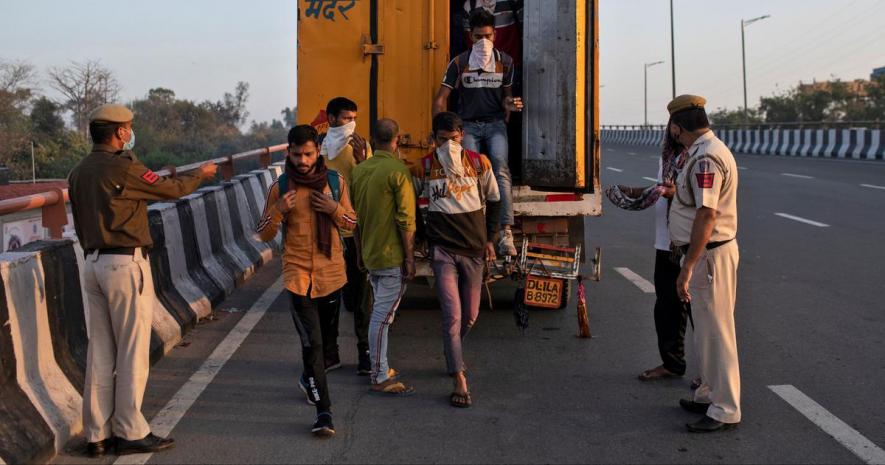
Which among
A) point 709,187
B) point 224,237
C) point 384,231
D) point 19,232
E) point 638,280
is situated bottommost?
point 638,280

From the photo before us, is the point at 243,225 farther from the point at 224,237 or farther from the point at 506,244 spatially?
the point at 506,244

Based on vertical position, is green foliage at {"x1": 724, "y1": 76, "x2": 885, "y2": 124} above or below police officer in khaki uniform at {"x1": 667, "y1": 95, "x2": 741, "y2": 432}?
above

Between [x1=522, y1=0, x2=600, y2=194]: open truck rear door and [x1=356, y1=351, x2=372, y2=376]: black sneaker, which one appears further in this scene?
[x1=522, y1=0, x2=600, y2=194]: open truck rear door

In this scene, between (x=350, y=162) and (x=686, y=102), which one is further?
(x=350, y=162)

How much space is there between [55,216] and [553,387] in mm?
4072

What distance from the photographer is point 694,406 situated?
19.1 feet

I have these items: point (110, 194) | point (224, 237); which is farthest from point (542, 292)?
point (224, 237)

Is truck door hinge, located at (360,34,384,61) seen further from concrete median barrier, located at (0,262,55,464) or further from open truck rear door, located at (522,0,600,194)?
concrete median barrier, located at (0,262,55,464)

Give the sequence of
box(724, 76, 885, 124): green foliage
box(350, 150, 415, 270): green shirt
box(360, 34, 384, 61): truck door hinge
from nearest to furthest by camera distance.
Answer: box(350, 150, 415, 270): green shirt → box(360, 34, 384, 61): truck door hinge → box(724, 76, 885, 124): green foliage

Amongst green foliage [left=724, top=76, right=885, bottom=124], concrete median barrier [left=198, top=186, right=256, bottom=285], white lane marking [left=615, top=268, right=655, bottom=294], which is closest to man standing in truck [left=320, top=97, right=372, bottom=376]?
concrete median barrier [left=198, top=186, right=256, bottom=285]

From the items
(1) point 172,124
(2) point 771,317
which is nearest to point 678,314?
(2) point 771,317

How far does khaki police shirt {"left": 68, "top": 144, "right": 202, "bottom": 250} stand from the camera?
500cm

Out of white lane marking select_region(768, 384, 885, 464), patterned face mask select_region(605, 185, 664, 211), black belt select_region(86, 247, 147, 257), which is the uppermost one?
patterned face mask select_region(605, 185, 664, 211)

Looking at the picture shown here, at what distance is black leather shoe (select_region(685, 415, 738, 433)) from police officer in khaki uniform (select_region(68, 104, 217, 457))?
2757mm
